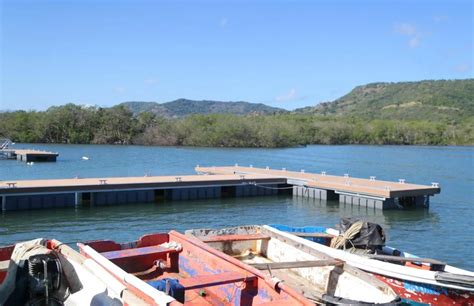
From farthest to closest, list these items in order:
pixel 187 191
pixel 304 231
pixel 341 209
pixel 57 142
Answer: pixel 57 142
pixel 187 191
pixel 341 209
pixel 304 231

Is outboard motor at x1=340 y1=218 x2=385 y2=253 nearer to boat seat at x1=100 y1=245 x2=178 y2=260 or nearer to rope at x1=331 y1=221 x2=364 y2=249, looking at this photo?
rope at x1=331 y1=221 x2=364 y2=249

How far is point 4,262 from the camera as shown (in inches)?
342

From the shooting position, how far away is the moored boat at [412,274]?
930cm

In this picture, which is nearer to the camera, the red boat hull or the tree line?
the red boat hull

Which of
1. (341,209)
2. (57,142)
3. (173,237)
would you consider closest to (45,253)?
(173,237)

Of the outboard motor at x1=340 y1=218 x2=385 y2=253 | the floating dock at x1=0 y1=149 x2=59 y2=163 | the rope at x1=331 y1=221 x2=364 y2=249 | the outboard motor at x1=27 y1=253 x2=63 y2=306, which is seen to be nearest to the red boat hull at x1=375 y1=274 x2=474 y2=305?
the outboard motor at x1=340 y1=218 x2=385 y2=253

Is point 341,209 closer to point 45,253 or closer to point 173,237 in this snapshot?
point 173,237

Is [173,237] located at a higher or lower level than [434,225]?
higher

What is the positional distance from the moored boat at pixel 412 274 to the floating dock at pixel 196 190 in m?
15.0

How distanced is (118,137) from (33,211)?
273 feet

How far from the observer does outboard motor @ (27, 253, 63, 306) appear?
6.54 metres

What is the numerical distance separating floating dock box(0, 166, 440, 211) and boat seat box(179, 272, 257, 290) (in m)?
18.0

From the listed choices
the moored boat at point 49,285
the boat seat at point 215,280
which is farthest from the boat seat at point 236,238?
the moored boat at point 49,285

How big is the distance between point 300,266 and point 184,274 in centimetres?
226
